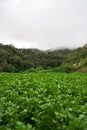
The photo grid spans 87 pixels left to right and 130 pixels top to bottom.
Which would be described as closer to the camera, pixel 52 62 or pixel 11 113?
pixel 11 113

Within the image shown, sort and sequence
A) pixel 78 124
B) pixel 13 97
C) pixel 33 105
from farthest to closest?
pixel 13 97
pixel 33 105
pixel 78 124

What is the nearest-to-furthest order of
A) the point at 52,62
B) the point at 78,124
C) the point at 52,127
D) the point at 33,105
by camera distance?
1. the point at 78,124
2. the point at 52,127
3. the point at 33,105
4. the point at 52,62

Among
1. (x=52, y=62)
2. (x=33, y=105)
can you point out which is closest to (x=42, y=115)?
(x=33, y=105)

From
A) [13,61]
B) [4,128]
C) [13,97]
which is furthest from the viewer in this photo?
[13,61]

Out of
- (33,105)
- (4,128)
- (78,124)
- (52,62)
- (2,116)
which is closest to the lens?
(78,124)

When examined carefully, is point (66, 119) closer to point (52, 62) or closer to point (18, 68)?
point (18, 68)

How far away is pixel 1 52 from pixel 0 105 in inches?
3584

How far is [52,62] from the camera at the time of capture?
126m

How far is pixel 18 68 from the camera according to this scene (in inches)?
3804

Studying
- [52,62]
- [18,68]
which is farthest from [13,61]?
[52,62]

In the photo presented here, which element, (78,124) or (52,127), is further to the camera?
(52,127)

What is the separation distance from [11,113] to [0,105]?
1.10 m

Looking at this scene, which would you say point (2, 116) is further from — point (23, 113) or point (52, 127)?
point (52, 127)

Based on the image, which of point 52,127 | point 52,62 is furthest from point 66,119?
point 52,62
